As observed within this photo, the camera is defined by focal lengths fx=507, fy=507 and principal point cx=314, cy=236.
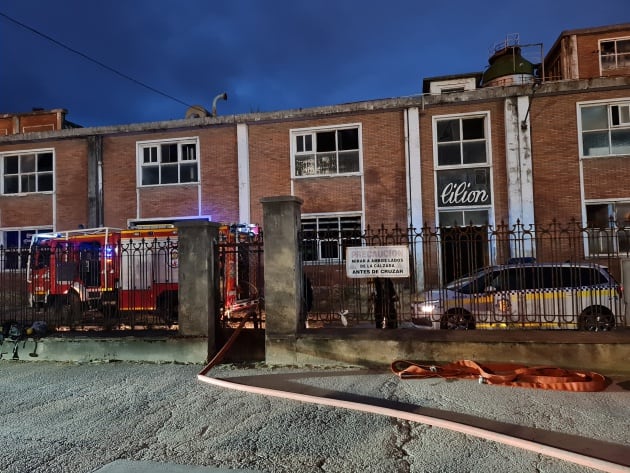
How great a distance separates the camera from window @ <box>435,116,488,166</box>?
1709 cm

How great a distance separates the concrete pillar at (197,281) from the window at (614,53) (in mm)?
20308

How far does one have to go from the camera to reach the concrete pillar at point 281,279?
736 centimetres

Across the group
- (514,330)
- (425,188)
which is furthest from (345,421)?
(425,188)

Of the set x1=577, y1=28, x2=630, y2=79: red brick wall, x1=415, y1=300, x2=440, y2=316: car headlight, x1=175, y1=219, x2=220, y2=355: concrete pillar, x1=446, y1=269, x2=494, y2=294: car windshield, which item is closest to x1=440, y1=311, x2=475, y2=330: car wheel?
x1=446, y1=269, x2=494, y2=294: car windshield

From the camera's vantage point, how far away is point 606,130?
1611cm

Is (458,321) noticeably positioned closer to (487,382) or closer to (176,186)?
(487,382)

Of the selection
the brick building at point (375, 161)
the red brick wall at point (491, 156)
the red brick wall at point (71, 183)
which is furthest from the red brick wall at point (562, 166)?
the red brick wall at point (71, 183)

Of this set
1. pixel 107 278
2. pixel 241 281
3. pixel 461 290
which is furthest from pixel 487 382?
Result: pixel 107 278

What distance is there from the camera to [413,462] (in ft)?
13.6

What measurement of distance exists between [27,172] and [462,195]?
17.3m

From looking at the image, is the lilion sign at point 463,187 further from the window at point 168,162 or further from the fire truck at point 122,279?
the window at point 168,162

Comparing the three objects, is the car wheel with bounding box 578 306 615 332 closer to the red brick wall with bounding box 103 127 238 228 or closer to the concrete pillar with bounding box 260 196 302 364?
the concrete pillar with bounding box 260 196 302 364

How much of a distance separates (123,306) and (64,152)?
13189 mm

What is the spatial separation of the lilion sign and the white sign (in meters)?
10.3
